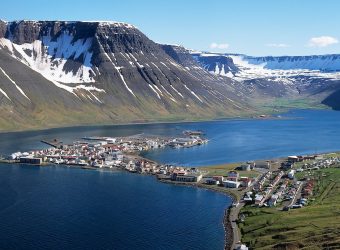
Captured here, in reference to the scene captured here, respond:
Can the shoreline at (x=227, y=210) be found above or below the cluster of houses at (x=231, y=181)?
below

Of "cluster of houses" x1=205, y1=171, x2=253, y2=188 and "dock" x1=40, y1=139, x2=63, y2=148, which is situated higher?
"dock" x1=40, y1=139, x2=63, y2=148

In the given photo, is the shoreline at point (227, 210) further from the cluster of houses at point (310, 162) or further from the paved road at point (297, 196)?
the cluster of houses at point (310, 162)

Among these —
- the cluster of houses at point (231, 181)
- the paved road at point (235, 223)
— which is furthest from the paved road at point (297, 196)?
the cluster of houses at point (231, 181)

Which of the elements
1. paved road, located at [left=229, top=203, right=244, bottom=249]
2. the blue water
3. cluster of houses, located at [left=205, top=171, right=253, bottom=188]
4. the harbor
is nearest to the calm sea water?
the blue water

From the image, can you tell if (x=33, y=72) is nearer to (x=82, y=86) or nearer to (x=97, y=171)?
(x=82, y=86)

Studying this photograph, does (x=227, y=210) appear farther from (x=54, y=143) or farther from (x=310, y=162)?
(x=54, y=143)

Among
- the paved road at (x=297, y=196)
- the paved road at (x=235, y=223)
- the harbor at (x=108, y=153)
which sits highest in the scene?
the harbor at (x=108, y=153)

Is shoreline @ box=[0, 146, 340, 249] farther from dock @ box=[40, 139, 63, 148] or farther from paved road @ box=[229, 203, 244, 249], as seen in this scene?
dock @ box=[40, 139, 63, 148]
